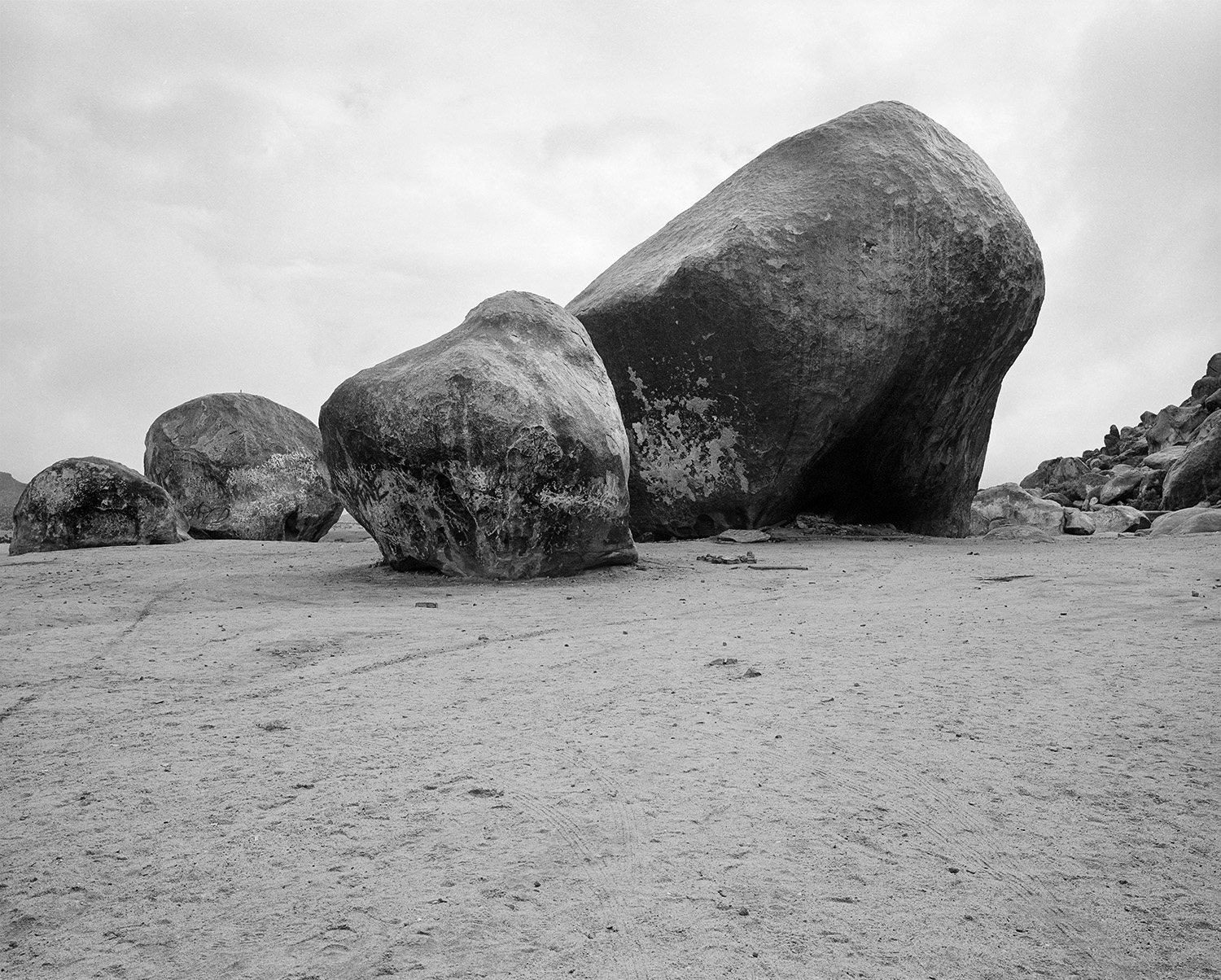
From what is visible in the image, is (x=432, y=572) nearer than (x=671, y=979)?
No

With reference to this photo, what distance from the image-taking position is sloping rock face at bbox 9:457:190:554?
1004 cm

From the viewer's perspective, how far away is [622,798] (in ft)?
8.04

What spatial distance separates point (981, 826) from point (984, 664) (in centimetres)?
153

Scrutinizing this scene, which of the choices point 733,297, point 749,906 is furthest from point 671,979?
point 733,297

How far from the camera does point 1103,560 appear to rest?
259 inches

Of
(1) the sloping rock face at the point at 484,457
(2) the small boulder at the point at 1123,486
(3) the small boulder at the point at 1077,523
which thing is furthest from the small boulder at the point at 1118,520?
(1) the sloping rock face at the point at 484,457

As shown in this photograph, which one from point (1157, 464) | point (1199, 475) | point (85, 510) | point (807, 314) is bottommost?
point (85, 510)

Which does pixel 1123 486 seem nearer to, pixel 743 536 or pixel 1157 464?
pixel 1157 464

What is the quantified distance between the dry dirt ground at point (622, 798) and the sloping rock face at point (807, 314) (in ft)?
16.3

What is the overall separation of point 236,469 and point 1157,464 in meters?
20.0

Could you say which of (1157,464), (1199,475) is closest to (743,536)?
(1199,475)

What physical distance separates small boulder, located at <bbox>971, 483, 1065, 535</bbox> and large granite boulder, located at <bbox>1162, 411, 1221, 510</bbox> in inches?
89.0

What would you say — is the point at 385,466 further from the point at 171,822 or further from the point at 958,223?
the point at 958,223

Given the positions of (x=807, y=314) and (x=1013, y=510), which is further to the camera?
(x=1013, y=510)
